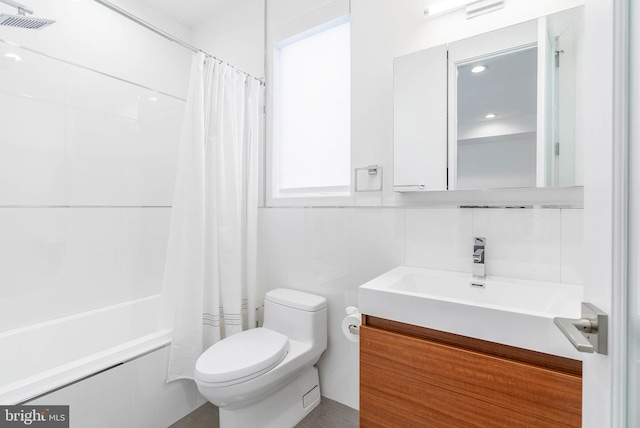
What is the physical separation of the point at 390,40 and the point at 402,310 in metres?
1.32

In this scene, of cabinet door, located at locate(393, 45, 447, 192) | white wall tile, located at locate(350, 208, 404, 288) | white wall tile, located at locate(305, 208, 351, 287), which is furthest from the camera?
white wall tile, located at locate(305, 208, 351, 287)

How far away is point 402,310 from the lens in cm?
112

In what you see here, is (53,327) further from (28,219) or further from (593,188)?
(593,188)

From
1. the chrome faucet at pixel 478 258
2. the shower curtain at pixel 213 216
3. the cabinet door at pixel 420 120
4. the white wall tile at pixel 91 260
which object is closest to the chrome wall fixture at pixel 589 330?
the chrome faucet at pixel 478 258

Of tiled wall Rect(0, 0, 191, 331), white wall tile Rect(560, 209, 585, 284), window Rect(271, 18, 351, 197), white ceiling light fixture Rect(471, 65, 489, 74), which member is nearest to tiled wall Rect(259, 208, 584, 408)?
white wall tile Rect(560, 209, 585, 284)

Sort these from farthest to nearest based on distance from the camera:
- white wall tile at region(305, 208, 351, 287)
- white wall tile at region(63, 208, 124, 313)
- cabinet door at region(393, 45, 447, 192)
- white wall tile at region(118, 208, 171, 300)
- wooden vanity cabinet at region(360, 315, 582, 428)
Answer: white wall tile at region(118, 208, 171, 300)
white wall tile at region(63, 208, 124, 313)
white wall tile at region(305, 208, 351, 287)
cabinet door at region(393, 45, 447, 192)
wooden vanity cabinet at region(360, 315, 582, 428)

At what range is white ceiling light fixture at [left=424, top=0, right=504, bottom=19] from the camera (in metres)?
1.31

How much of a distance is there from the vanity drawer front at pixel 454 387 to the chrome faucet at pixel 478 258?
0.43m

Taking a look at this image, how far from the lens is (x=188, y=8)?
229cm

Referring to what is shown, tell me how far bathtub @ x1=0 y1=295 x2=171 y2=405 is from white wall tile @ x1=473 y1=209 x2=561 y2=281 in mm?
1634

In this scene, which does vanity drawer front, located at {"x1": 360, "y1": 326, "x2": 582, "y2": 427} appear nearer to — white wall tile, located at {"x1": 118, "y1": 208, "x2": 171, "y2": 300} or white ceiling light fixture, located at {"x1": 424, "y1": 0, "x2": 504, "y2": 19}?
white ceiling light fixture, located at {"x1": 424, "y1": 0, "x2": 504, "y2": 19}

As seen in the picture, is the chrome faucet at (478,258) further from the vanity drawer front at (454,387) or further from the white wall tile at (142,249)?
the white wall tile at (142,249)

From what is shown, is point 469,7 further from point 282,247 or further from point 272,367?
point 272,367

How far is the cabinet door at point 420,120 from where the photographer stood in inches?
54.9
